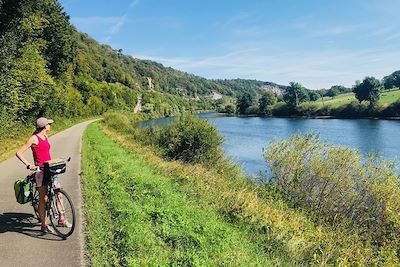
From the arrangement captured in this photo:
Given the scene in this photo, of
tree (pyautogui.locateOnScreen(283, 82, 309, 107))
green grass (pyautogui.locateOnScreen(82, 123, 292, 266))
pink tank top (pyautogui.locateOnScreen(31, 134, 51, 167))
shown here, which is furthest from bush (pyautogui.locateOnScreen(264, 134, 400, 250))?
tree (pyautogui.locateOnScreen(283, 82, 309, 107))

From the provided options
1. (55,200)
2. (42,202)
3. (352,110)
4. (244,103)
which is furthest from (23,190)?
(244,103)

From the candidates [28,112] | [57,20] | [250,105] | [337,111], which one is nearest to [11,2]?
[28,112]

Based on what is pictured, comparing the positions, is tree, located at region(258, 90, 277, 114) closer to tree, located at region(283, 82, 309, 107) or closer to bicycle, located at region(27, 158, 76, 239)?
tree, located at region(283, 82, 309, 107)

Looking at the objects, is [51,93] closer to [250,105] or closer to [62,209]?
[62,209]

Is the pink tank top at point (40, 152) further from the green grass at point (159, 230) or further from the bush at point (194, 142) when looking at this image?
the bush at point (194, 142)

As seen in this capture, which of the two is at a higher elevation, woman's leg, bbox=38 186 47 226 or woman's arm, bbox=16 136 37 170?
woman's arm, bbox=16 136 37 170

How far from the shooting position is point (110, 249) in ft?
24.9

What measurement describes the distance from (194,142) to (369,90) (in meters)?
93.8

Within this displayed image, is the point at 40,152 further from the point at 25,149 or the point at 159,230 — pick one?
the point at 159,230

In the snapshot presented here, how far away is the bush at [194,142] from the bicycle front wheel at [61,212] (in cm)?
1667

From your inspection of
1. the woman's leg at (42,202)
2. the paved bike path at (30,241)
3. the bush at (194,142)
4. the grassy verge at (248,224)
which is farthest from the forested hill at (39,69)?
the woman's leg at (42,202)

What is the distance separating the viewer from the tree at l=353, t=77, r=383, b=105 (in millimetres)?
105312

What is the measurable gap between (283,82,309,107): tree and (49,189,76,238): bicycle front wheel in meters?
122

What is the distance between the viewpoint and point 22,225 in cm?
912
